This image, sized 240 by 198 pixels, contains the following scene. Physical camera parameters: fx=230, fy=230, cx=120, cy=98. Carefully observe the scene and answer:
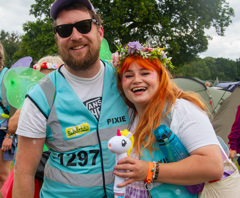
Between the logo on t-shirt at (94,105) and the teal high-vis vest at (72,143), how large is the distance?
0.05 m

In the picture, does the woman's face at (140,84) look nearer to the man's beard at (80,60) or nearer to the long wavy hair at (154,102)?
the long wavy hair at (154,102)

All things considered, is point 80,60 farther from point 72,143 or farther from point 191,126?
point 191,126

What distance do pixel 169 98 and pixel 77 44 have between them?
2.63 ft

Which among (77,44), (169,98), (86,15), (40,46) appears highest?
(40,46)

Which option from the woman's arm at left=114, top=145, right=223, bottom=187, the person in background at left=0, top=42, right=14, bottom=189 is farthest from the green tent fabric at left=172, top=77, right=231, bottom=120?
the woman's arm at left=114, top=145, right=223, bottom=187

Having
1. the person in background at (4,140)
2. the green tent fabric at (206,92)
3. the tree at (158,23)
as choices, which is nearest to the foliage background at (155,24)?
the tree at (158,23)

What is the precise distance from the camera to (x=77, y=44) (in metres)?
1.76

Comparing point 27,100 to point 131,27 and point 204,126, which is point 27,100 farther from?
point 131,27

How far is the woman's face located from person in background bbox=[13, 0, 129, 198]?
197 mm

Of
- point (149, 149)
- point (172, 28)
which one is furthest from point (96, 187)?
point (172, 28)

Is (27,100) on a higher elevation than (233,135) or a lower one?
higher

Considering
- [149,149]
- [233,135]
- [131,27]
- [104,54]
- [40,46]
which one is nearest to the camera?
[149,149]

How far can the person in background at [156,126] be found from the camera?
4.45 ft

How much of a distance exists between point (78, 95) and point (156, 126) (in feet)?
2.04
